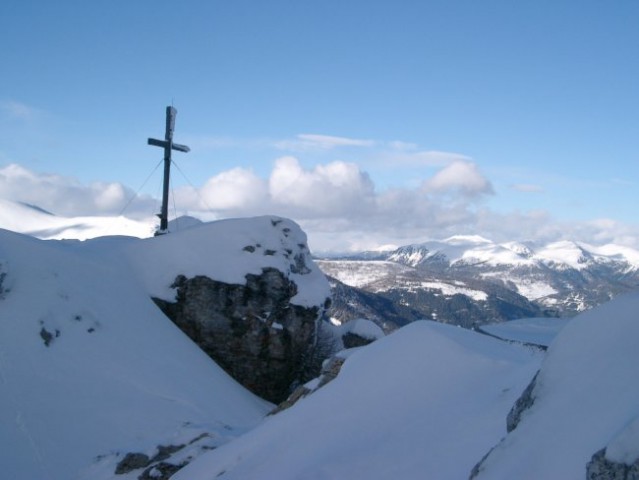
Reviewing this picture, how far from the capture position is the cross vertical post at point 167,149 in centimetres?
2695

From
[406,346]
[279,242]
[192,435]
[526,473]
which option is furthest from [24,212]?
[526,473]

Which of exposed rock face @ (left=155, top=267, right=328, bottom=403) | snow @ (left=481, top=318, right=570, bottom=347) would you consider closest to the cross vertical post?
exposed rock face @ (left=155, top=267, right=328, bottom=403)

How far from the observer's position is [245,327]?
23156mm

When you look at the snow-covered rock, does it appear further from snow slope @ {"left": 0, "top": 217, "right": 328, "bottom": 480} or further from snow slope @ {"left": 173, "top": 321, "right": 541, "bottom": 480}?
snow slope @ {"left": 173, "top": 321, "right": 541, "bottom": 480}

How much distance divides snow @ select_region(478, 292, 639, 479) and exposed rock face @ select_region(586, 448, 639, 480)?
7 cm

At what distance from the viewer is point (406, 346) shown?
492 inches

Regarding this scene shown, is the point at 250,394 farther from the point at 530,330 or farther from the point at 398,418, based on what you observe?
the point at 530,330

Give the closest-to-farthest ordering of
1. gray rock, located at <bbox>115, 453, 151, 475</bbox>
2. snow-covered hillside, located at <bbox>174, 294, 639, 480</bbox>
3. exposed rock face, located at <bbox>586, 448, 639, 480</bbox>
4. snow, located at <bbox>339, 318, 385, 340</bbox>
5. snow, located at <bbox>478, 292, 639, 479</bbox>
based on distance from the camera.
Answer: exposed rock face, located at <bbox>586, 448, 639, 480</bbox>
snow, located at <bbox>478, 292, 639, 479</bbox>
snow-covered hillside, located at <bbox>174, 294, 639, 480</bbox>
gray rock, located at <bbox>115, 453, 151, 475</bbox>
snow, located at <bbox>339, 318, 385, 340</bbox>

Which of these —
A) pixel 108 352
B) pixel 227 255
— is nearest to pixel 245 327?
pixel 227 255

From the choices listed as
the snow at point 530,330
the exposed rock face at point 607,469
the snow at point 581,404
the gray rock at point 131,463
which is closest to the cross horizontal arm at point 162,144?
the gray rock at point 131,463

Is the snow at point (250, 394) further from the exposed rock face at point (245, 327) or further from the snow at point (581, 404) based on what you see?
the exposed rock face at point (245, 327)

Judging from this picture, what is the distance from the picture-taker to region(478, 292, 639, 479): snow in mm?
5176

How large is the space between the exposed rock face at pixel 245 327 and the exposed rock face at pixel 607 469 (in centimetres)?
1913

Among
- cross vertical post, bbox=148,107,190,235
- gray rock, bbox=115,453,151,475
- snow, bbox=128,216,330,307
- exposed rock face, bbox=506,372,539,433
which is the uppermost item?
cross vertical post, bbox=148,107,190,235
